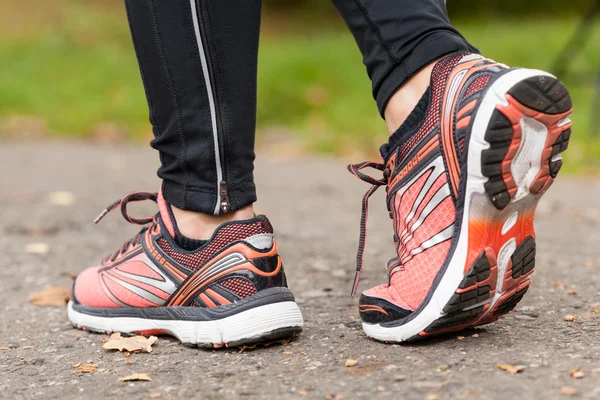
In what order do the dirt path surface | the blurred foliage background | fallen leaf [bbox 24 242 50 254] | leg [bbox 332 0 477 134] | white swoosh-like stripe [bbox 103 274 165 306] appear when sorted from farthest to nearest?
the blurred foliage background → fallen leaf [bbox 24 242 50 254] → white swoosh-like stripe [bbox 103 274 165 306] → leg [bbox 332 0 477 134] → the dirt path surface

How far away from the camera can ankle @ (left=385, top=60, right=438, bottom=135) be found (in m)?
1.36

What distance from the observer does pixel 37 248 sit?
2625 mm

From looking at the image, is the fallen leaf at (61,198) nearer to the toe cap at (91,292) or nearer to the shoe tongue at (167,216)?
the toe cap at (91,292)

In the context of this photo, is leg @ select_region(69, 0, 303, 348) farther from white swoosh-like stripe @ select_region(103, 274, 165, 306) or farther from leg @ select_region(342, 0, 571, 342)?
leg @ select_region(342, 0, 571, 342)

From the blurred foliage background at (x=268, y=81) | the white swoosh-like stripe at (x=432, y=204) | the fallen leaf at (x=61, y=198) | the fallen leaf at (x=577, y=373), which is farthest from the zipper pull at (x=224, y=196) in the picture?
the blurred foliage background at (x=268, y=81)

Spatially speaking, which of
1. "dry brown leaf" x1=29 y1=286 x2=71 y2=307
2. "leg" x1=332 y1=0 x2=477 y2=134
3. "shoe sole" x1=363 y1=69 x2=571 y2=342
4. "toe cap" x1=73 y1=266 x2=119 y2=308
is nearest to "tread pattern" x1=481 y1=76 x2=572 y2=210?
"shoe sole" x1=363 y1=69 x2=571 y2=342

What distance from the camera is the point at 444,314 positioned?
51.4 inches

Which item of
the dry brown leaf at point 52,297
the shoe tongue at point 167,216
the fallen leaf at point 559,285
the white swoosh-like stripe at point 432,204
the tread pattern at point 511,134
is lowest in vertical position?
the dry brown leaf at point 52,297

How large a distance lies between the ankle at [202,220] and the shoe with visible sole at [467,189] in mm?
312

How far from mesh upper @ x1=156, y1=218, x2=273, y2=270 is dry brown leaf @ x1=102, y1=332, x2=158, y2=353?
18 centimetres

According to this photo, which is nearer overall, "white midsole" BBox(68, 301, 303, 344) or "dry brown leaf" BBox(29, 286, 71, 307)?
"white midsole" BBox(68, 301, 303, 344)

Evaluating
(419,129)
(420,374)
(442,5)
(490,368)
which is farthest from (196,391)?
(442,5)

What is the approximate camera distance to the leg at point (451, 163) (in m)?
1.21

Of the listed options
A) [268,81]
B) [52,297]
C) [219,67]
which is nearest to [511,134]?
[219,67]
